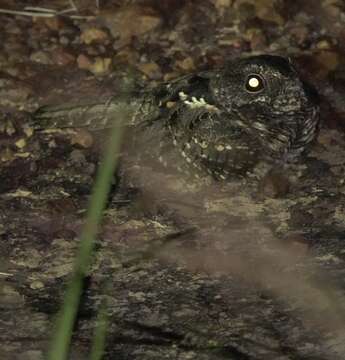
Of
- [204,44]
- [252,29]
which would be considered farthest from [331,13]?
[204,44]

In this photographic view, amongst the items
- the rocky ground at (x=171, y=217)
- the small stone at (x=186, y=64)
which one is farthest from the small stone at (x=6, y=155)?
the small stone at (x=186, y=64)

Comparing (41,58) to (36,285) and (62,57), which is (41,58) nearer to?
(62,57)

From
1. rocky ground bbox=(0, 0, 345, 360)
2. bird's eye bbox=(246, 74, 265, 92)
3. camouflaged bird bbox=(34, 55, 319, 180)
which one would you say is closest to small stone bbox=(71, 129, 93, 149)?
rocky ground bbox=(0, 0, 345, 360)

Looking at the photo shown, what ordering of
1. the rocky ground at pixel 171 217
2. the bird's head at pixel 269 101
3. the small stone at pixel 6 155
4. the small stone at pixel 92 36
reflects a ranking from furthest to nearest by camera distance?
the small stone at pixel 92 36
the small stone at pixel 6 155
the bird's head at pixel 269 101
the rocky ground at pixel 171 217

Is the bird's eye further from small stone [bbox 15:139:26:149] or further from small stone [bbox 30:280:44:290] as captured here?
small stone [bbox 30:280:44:290]

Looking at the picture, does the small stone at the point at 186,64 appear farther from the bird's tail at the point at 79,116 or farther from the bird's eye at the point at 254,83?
the bird's eye at the point at 254,83

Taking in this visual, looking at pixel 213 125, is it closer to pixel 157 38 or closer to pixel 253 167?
pixel 253 167

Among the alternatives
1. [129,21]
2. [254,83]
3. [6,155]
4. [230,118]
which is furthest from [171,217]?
[129,21]
